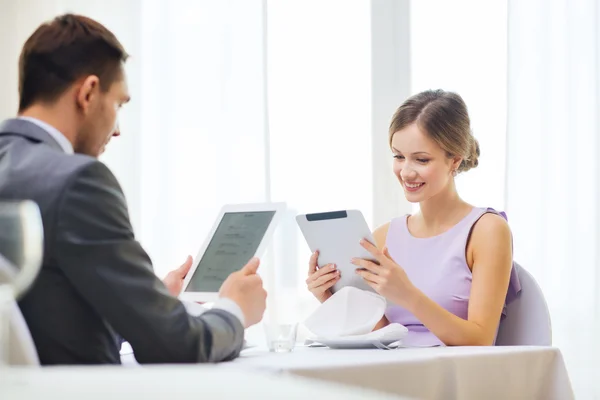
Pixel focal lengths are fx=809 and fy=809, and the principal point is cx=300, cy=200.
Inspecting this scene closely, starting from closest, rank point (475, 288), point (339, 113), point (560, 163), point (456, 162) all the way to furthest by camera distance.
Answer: point (475, 288) → point (456, 162) → point (560, 163) → point (339, 113)

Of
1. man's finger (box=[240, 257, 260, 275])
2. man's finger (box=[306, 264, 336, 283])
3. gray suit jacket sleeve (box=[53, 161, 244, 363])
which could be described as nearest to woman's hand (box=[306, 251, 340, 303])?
man's finger (box=[306, 264, 336, 283])

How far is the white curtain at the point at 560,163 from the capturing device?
10.8ft

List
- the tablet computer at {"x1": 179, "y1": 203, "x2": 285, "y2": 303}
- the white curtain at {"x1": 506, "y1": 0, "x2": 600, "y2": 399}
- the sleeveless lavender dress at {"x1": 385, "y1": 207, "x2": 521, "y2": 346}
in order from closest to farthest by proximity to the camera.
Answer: the tablet computer at {"x1": 179, "y1": 203, "x2": 285, "y2": 303}, the sleeveless lavender dress at {"x1": 385, "y1": 207, "x2": 521, "y2": 346}, the white curtain at {"x1": 506, "y1": 0, "x2": 600, "y2": 399}

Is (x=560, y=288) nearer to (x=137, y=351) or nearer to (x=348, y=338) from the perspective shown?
(x=348, y=338)

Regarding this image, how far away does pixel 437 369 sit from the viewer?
55.7 inches

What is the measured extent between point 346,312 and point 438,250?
0.52 metres

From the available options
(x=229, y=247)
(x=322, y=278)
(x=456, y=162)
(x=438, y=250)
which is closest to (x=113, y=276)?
(x=229, y=247)

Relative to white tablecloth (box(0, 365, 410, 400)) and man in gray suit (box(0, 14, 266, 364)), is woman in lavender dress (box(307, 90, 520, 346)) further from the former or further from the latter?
white tablecloth (box(0, 365, 410, 400))

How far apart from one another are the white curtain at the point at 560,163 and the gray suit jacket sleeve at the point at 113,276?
243 cm

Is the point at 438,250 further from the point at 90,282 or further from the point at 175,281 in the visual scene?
the point at 90,282

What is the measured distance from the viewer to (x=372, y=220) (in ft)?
12.5

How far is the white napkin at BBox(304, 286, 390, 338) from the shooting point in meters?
1.76

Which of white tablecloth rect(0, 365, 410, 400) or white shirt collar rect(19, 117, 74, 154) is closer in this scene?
white tablecloth rect(0, 365, 410, 400)

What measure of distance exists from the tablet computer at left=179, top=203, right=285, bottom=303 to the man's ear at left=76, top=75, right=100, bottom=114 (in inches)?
15.1
